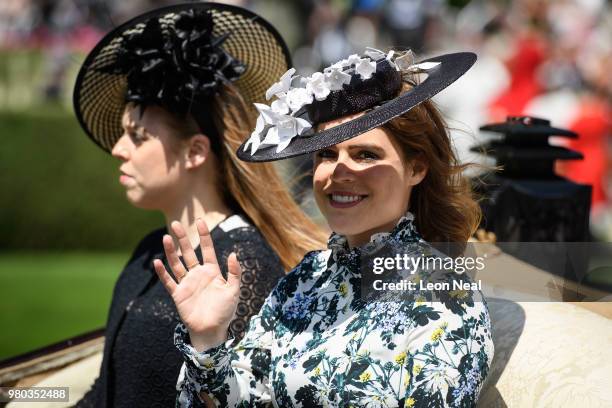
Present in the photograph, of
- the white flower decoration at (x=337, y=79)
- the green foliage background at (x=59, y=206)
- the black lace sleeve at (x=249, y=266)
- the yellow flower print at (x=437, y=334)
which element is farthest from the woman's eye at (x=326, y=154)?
the green foliage background at (x=59, y=206)

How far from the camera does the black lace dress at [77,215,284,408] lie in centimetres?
278

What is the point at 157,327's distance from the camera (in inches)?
111

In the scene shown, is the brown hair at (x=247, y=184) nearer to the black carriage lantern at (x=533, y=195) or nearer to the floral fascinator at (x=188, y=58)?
the floral fascinator at (x=188, y=58)

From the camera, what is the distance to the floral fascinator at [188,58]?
294 centimetres

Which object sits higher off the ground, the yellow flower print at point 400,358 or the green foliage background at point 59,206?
the yellow flower print at point 400,358

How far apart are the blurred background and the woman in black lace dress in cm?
81

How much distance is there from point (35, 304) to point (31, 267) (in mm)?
1193

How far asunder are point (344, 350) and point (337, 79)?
0.67 metres

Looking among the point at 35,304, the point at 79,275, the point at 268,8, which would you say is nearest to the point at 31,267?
the point at 79,275

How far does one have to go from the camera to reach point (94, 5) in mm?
13094

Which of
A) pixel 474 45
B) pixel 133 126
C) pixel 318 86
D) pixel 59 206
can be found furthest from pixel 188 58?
pixel 59 206

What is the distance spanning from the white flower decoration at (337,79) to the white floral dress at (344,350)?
0.37m

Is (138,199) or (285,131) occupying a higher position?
(285,131)

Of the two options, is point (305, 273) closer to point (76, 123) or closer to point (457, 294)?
point (457, 294)
